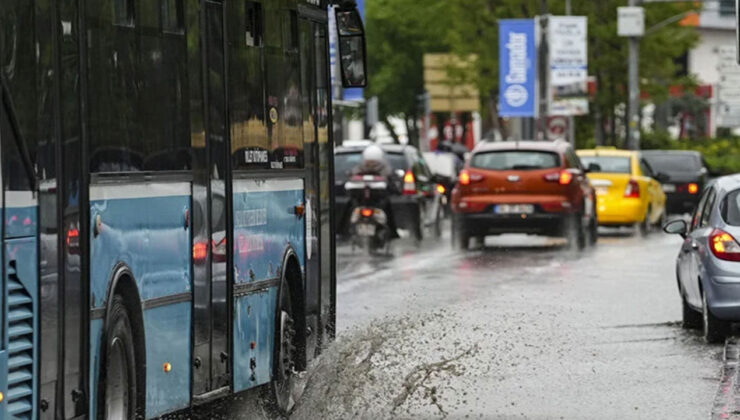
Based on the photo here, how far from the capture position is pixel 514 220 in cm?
3073

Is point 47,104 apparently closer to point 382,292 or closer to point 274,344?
point 274,344

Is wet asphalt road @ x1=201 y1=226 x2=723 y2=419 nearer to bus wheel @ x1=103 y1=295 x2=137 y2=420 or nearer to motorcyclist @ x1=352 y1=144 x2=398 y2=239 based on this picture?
motorcyclist @ x1=352 y1=144 x2=398 y2=239

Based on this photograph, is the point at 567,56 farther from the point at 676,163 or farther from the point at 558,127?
the point at 676,163

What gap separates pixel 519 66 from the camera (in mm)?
55375

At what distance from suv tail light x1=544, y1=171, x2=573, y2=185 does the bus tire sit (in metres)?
22.5

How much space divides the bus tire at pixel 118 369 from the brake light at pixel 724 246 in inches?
317

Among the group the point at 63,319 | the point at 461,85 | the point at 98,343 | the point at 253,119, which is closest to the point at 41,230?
the point at 63,319

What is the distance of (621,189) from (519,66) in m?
18.0

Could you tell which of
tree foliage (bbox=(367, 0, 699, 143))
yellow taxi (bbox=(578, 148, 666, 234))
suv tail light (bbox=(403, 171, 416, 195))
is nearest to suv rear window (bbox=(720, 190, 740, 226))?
suv tail light (bbox=(403, 171, 416, 195))

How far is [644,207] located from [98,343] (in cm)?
3039

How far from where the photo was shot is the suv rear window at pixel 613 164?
38062mm

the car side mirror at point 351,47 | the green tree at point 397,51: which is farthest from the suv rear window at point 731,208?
the green tree at point 397,51

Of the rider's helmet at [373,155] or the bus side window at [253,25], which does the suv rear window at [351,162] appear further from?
the bus side window at [253,25]

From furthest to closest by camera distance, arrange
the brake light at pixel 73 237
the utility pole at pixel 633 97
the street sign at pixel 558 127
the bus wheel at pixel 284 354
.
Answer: the utility pole at pixel 633 97 < the street sign at pixel 558 127 < the bus wheel at pixel 284 354 < the brake light at pixel 73 237
